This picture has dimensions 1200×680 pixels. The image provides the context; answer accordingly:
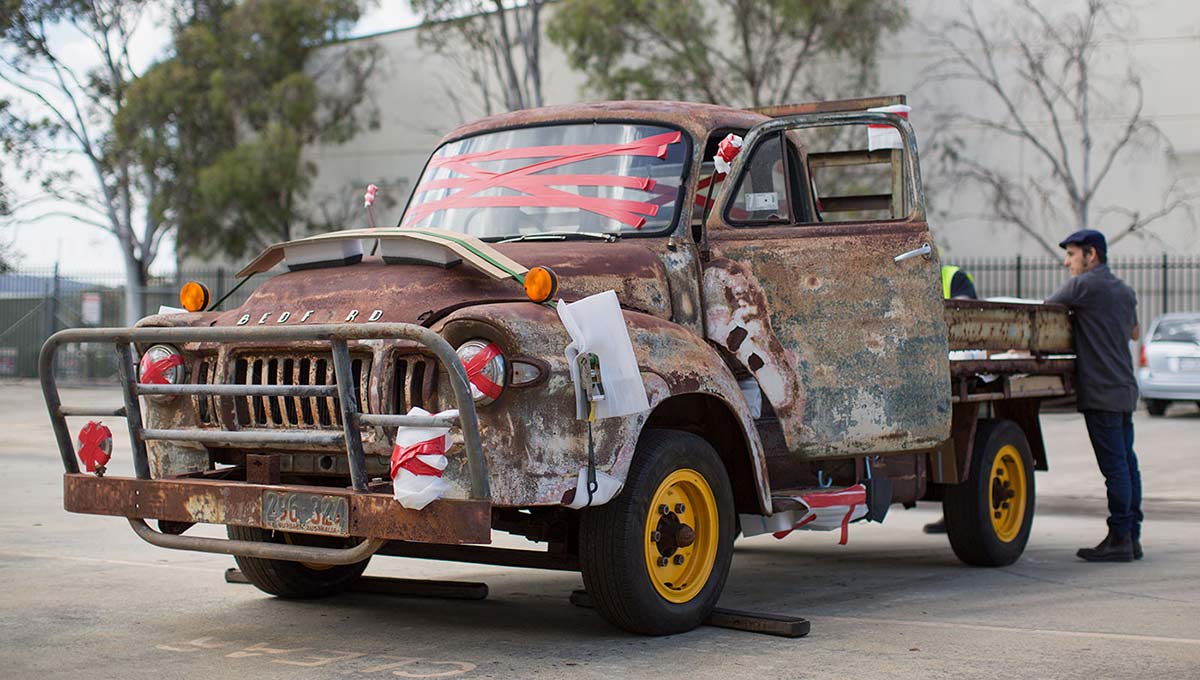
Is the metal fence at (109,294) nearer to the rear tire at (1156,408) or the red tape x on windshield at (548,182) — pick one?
the rear tire at (1156,408)

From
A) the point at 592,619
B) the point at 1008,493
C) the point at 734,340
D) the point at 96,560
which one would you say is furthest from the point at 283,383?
the point at 1008,493

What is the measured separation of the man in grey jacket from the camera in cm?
917

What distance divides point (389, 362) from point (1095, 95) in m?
26.4

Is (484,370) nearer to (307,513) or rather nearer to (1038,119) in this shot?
(307,513)

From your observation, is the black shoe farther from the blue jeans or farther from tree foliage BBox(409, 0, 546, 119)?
tree foliage BBox(409, 0, 546, 119)

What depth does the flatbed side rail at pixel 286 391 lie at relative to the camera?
527 cm

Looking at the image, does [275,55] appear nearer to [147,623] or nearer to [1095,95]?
[1095,95]

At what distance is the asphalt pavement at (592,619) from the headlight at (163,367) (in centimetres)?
106

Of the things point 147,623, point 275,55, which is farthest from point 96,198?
→ point 147,623

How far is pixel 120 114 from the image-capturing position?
35.7m

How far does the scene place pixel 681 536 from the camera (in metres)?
6.30

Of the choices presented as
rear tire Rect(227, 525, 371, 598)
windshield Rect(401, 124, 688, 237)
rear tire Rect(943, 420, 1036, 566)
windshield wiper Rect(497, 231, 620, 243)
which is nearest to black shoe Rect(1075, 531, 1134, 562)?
rear tire Rect(943, 420, 1036, 566)

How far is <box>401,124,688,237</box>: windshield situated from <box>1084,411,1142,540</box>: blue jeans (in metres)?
3.70

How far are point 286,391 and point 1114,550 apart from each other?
5543 millimetres
